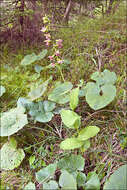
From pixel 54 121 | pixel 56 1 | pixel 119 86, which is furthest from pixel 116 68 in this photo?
pixel 56 1

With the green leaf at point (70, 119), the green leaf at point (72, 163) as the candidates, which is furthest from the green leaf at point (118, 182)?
the green leaf at point (70, 119)

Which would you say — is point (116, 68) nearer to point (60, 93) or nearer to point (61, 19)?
point (60, 93)

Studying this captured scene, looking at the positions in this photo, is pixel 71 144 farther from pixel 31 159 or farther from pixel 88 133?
pixel 31 159

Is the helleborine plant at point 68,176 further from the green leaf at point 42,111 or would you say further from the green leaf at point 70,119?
the green leaf at point 42,111

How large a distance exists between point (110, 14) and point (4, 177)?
2334 millimetres

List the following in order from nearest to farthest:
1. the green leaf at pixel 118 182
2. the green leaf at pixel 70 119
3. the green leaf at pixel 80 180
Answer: the green leaf at pixel 118 182, the green leaf at pixel 80 180, the green leaf at pixel 70 119

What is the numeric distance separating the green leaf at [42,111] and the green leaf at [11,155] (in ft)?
0.69

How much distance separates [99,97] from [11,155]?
65 cm

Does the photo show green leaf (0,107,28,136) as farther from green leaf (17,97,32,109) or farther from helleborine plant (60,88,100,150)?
helleborine plant (60,88,100,150)

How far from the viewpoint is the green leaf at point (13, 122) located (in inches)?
42.7

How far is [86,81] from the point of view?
1.53 meters

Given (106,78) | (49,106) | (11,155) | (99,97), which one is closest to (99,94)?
(99,97)

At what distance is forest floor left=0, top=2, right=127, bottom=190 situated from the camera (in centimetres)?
101

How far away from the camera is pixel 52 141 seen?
45.5 inches
